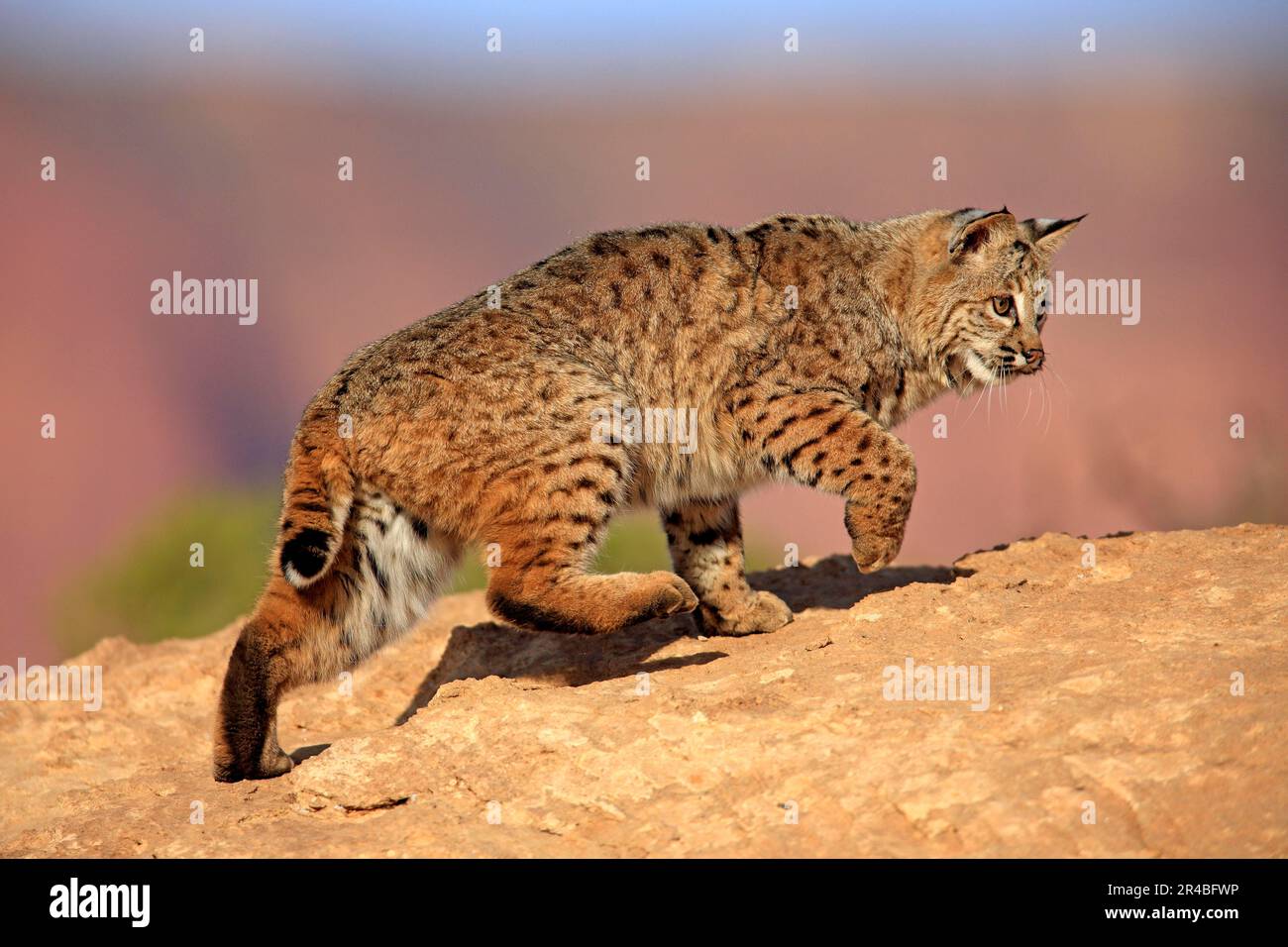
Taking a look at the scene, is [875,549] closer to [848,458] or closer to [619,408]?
[848,458]

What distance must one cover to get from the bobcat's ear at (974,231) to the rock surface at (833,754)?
181 centimetres

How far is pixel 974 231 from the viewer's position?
6949mm

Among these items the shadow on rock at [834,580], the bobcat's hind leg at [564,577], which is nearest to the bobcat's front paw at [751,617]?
the shadow on rock at [834,580]

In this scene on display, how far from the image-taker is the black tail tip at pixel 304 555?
542 centimetres

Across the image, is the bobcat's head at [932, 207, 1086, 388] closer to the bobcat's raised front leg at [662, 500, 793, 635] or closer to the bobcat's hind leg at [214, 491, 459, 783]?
the bobcat's raised front leg at [662, 500, 793, 635]

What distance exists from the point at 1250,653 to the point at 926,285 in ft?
10.2

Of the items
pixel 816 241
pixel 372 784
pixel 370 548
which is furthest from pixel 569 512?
pixel 816 241

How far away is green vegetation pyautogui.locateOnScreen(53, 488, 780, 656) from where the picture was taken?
13531 millimetres

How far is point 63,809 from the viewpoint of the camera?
18.1ft

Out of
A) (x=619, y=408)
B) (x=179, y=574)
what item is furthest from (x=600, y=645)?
(x=179, y=574)

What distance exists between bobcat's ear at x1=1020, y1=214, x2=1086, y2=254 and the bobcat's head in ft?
0.24

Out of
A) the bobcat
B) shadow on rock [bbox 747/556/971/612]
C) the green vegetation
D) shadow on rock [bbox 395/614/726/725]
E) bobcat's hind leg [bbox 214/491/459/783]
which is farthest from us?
the green vegetation

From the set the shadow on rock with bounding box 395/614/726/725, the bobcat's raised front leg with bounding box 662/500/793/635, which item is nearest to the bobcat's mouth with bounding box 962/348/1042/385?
the bobcat's raised front leg with bounding box 662/500/793/635

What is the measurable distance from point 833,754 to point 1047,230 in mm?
4098
